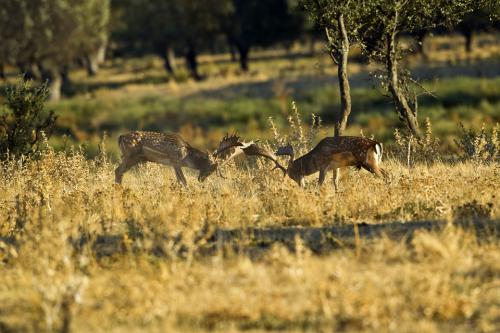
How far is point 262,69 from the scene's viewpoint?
2443 inches

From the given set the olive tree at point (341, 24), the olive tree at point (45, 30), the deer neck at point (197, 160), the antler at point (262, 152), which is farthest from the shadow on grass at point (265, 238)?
the olive tree at point (45, 30)

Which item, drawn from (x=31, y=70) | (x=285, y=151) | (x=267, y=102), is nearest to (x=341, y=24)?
(x=285, y=151)

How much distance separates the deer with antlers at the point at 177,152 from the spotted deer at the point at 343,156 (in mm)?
965

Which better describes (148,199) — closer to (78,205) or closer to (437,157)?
(78,205)

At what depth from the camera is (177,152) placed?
1658cm

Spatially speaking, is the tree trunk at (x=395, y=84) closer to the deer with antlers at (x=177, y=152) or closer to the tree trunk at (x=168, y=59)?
the deer with antlers at (x=177, y=152)

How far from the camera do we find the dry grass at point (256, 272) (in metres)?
7.88

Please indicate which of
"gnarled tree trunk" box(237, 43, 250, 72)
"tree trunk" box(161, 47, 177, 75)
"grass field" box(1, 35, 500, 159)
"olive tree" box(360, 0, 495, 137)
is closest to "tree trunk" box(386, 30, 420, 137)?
"olive tree" box(360, 0, 495, 137)

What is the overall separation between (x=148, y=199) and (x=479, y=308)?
6748mm

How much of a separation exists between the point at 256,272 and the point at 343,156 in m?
6.63

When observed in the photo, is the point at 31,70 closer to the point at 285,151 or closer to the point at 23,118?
the point at 23,118

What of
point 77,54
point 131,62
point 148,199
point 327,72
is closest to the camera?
point 148,199

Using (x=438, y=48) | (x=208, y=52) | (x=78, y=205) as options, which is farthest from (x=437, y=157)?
(x=208, y=52)

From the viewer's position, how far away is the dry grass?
25.8 feet
